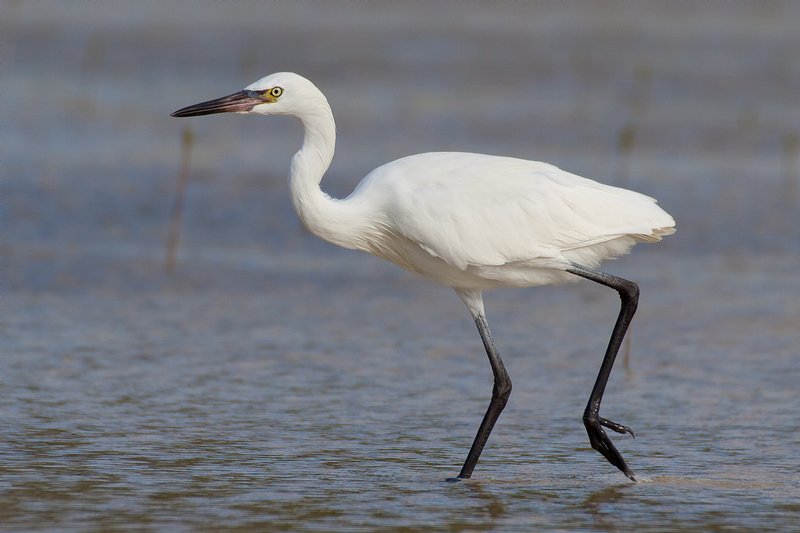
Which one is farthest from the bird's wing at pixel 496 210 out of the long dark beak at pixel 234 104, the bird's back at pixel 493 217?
the long dark beak at pixel 234 104

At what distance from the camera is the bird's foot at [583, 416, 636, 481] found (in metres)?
6.85

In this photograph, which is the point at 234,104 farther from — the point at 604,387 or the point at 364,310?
the point at 364,310

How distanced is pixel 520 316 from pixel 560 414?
7.14 ft

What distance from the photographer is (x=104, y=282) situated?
1090cm

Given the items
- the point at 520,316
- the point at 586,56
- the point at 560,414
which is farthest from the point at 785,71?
the point at 560,414

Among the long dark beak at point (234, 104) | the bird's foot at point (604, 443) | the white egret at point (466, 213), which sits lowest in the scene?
the bird's foot at point (604, 443)

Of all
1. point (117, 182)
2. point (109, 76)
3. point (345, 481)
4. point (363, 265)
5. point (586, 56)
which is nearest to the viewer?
point (345, 481)

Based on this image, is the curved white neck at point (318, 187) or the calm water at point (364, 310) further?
the curved white neck at point (318, 187)

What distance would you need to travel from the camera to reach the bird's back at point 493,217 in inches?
267

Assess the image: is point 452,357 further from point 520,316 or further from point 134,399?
point 134,399

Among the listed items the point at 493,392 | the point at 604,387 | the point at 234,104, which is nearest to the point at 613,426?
the point at 604,387

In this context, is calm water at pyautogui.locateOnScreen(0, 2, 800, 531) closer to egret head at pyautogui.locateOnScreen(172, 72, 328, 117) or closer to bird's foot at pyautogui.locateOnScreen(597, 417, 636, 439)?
bird's foot at pyautogui.locateOnScreen(597, 417, 636, 439)

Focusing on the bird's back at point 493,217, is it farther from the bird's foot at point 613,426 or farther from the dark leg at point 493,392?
the bird's foot at point 613,426

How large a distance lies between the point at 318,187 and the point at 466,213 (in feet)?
2.37
